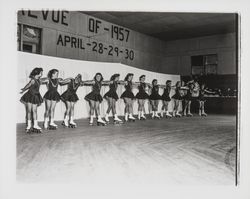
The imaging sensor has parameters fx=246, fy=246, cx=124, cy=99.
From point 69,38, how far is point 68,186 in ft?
14.9

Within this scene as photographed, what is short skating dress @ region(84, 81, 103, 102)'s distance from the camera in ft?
14.7

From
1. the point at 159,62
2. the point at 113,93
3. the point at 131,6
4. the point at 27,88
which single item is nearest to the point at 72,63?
the point at 113,93

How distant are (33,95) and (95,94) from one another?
1299 mm

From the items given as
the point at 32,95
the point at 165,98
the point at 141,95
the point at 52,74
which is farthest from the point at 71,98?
the point at 165,98

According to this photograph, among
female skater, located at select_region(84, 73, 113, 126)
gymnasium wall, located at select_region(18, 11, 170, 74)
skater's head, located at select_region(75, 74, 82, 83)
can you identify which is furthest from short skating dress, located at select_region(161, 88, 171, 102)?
skater's head, located at select_region(75, 74, 82, 83)

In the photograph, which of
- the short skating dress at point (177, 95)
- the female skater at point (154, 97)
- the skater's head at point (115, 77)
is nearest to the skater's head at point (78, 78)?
the skater's head at point (115, 77)

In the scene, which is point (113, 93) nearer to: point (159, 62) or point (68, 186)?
point (68, 186)

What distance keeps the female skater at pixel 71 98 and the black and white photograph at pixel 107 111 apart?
0.02 meters

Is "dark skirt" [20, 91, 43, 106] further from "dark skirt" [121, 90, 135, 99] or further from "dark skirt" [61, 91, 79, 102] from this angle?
"dark skirt" [121, 90, 135, 99]

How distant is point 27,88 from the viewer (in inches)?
128

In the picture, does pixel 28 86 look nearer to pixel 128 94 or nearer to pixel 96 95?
pixel 96 95

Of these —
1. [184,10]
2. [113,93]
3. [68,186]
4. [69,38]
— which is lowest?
[68,186]

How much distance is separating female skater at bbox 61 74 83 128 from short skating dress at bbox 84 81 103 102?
0.24 m

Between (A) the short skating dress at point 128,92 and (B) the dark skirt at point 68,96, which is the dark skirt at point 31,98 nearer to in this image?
(B) the dark skirt at point 68,96
